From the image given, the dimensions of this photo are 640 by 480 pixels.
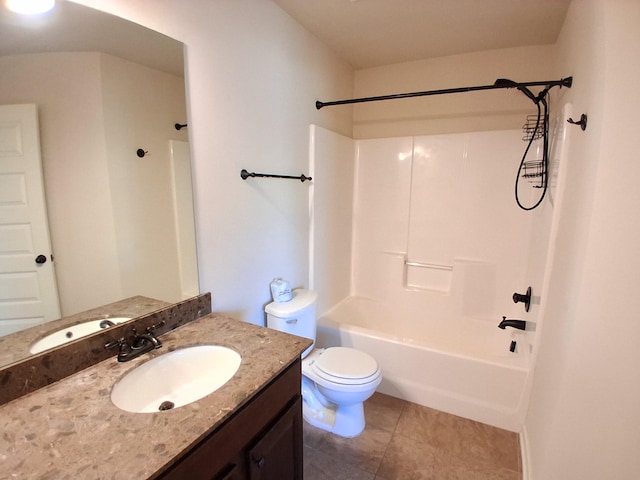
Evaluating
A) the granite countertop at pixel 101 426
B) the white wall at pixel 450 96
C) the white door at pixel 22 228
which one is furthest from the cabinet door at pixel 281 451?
the white wall at pixel 450 96

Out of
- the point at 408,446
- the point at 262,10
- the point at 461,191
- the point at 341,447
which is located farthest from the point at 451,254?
the point at 262,10

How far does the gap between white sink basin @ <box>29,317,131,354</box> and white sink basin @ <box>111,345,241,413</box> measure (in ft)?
0.72

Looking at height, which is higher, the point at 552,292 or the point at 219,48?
the point at 219,48

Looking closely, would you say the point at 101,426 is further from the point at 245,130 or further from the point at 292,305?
the point at 245,130

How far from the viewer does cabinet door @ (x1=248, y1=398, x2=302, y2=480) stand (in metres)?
1.02

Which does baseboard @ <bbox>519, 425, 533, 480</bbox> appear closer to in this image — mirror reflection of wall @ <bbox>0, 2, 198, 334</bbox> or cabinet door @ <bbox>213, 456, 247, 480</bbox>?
cabinet door @ <bbox>213, 456, 247, 480</bbox>

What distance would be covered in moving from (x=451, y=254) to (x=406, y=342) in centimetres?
95

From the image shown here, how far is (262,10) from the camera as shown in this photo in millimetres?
1721

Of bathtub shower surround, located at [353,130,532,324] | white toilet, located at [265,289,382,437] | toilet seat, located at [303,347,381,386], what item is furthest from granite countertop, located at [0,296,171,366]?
bathtub shower surround, located at [353,130,532,324]

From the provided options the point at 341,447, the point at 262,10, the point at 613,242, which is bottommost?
the point at 341,447

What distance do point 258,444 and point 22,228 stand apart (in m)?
0.97

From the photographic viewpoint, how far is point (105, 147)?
1116 millimetres

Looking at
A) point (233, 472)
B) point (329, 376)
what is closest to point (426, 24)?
point (329, 376)

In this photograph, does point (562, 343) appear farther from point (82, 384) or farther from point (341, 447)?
point (82, 384)
